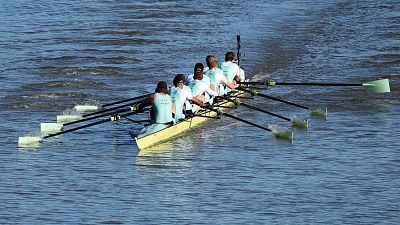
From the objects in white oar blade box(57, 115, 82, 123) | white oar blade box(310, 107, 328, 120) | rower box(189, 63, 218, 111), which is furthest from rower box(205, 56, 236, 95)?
white oar blade box(57, 115, 82, 123)

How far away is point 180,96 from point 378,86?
21.1ft

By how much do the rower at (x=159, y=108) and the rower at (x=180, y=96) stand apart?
19.1 inches

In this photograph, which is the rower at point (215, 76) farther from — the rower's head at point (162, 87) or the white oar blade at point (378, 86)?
the rower's head at point (162, 87)

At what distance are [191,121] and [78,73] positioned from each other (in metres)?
9.13

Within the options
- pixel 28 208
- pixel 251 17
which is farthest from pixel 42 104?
pixel 251 17

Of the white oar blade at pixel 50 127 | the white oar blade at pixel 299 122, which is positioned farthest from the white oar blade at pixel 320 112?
the white oar blade at pixel 50 127

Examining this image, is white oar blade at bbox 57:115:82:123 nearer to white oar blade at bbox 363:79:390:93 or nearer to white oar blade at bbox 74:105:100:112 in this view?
white oar blade at bbox 74:105:100:112

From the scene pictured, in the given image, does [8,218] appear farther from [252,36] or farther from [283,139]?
[252,36]

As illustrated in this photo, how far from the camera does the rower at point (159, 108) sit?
25.5 m

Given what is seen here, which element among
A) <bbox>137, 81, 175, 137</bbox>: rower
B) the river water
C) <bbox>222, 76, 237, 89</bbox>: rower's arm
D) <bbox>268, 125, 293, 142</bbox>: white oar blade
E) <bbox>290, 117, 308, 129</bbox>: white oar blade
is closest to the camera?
the river water

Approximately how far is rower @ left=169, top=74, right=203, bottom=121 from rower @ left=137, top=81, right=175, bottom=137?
1.59 ft

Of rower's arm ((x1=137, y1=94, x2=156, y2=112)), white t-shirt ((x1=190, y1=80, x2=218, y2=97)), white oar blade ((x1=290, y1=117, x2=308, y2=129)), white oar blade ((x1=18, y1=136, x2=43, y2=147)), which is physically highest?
white t-shirt ((x1=190, y1=80, x2=218, y2=97))

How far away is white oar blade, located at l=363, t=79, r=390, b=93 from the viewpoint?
30384 millimetres

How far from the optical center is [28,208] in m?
21.0
